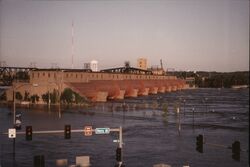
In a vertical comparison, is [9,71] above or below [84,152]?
above

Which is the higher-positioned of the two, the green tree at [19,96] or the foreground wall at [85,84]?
the foreground wall at [85,84]

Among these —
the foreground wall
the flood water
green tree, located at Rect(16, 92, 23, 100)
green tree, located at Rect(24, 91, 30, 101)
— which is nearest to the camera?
the flood water

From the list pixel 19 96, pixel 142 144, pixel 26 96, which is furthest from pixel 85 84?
pixel 142 144

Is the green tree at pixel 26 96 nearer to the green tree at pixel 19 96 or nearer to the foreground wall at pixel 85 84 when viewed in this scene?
the foreground wall at pixel 85 84

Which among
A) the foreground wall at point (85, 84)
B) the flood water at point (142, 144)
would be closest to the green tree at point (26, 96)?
the foreground wall at point (85, 84)

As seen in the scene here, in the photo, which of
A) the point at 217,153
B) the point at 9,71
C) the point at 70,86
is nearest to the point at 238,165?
the point at 217,153

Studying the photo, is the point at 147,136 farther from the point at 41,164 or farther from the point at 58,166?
the point at 41,164

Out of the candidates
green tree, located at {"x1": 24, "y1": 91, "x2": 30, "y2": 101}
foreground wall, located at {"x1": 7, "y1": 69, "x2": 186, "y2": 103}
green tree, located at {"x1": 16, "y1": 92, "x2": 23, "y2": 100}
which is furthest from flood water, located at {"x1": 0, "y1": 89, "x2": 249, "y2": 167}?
green tree, located at {"x1": 16, "y1": 92, "x2": 23, "y2": 100}

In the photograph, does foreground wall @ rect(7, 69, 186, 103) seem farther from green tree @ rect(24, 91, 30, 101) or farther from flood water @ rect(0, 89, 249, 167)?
flood water @ rect(0, 89, 249, 167)

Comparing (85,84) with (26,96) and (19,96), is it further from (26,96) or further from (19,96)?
(19,96)

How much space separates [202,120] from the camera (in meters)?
61.5

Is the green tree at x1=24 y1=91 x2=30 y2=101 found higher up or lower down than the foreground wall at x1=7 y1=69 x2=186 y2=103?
lower down

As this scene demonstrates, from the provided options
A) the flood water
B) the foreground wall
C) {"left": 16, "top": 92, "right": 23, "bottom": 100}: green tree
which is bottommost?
the flood water

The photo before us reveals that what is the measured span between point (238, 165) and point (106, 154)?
968 cm
